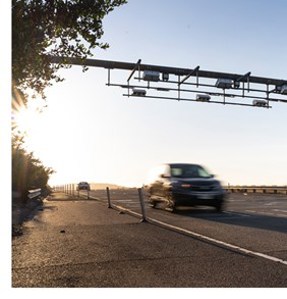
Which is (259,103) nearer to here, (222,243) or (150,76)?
(150,76)

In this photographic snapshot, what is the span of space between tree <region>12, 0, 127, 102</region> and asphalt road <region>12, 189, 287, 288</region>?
3.50 meters

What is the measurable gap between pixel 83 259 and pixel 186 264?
1.52m

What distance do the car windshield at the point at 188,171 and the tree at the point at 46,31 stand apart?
6469 mm

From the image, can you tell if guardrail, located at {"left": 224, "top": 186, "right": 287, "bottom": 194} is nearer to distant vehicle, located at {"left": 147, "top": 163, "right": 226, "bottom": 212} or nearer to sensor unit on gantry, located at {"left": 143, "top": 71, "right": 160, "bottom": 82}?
sensor unit on gantry, located at {"left": 143, "top": 71, "right": 160, "bottom": 82}

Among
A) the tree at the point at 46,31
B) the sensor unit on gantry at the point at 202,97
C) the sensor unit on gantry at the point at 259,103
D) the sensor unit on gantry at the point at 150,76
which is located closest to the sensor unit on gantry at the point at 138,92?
the sensor unit on gantry at the point at 150,76

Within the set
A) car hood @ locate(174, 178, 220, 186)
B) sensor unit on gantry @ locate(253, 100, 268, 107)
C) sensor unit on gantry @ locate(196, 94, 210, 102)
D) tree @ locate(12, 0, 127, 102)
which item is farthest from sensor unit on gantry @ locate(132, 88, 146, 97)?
tree @ locate(12, 0, 127, 102)

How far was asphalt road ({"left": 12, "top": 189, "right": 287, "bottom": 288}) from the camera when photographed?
545 centimetres

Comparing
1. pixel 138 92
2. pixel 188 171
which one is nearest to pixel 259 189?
Result: pixel 138 92

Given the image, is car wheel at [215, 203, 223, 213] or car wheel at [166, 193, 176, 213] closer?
car wheel at [166, 193, 176, 213]

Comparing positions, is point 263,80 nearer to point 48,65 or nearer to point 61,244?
point 48,65

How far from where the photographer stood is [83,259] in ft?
Result: 22.7

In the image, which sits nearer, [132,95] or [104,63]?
[104,63]

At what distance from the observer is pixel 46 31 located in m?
10.5
